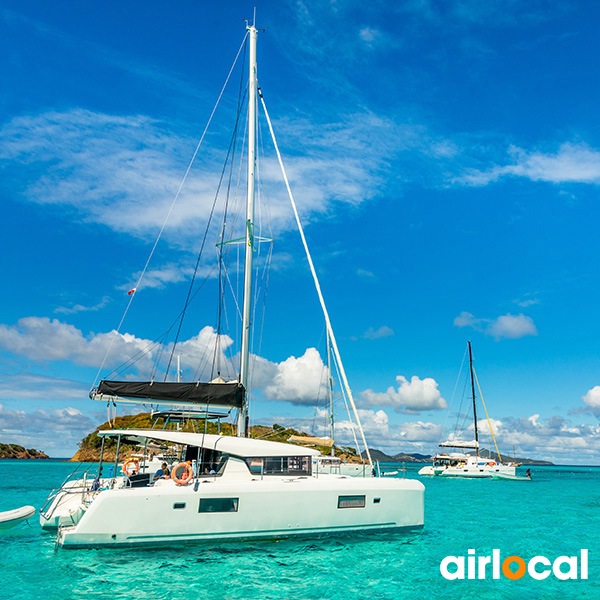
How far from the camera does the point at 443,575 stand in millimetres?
11312

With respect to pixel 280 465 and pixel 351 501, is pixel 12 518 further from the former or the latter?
pixel 351 501

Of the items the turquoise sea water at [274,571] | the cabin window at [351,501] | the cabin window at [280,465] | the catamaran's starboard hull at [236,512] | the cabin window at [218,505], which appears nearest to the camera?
the turquoise sea water at [274,571]

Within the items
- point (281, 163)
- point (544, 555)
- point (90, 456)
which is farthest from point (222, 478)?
point (90, 456)

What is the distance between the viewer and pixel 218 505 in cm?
1208

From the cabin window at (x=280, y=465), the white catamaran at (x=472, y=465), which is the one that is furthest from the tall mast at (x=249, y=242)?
the white catamaran at (x=472, y=465)

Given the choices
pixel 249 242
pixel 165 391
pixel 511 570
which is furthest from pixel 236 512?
pixel 249 242

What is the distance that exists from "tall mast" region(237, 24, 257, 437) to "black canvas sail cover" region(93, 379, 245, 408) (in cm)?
124

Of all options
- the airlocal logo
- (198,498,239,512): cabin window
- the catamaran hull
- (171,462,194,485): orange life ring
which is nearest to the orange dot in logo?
the airlocal logo

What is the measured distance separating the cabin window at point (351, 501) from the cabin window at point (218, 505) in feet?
9.66

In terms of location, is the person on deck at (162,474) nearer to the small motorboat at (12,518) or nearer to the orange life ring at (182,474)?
the orange life ring at (182,474)

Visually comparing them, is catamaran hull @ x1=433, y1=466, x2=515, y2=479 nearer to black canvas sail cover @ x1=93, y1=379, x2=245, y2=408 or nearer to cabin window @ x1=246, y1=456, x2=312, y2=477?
cabin window @ x1=246, y1=456, x2=312, y2=477

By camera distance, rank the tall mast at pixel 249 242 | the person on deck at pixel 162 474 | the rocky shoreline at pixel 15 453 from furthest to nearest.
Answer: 1. the rocky shoreline at pixel 15 453
2. the tall mast at pixel 249 242
3. the person on deck at pixel 162 474

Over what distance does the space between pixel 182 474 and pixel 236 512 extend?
181cm

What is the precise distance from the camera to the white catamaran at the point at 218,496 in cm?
1155
